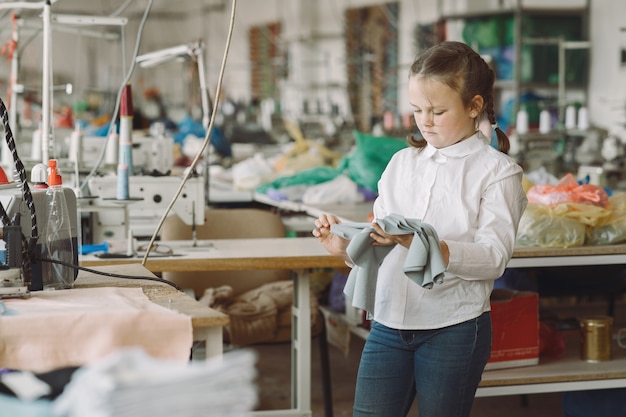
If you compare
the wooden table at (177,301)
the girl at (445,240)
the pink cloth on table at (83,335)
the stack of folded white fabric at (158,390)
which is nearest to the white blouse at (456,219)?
the girl at (445,240)

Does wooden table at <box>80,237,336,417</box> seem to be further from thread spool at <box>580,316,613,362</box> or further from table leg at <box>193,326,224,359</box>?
table leg at <box>193,326,224,359</box>

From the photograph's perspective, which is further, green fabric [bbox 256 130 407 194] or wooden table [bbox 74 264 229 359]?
green fabric [bbox 256 130 407 194]

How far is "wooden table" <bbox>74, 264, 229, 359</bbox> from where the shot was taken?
1.72 metres

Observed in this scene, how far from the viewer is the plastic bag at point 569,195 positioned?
124 inches

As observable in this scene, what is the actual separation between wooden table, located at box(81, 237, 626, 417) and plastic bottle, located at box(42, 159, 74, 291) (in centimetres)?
63

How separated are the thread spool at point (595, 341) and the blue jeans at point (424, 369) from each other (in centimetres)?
105

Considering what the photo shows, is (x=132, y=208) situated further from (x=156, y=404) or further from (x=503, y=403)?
(x=156, y=404)

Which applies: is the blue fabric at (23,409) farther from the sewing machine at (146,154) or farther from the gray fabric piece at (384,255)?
the sewing machine at (146,154)

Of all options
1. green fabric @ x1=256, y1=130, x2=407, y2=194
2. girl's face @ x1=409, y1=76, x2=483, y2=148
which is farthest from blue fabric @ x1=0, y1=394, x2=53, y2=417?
green fabric @ x1=256, y1=130, x2=407, y2=194

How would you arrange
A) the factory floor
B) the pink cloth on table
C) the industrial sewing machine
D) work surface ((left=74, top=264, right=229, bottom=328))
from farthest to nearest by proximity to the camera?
the factory floor → the industrial sewing machine → work surface ((left=74, top=264, right=229, bottom=328)) → the pink cloth on table

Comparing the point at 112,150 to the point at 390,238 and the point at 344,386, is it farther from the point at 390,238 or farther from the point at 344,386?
the point at 390,238

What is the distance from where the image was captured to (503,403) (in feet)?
12.6

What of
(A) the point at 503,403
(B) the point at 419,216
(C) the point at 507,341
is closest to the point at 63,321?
(B) the point at 419,216

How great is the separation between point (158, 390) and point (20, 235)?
0.83 meters
